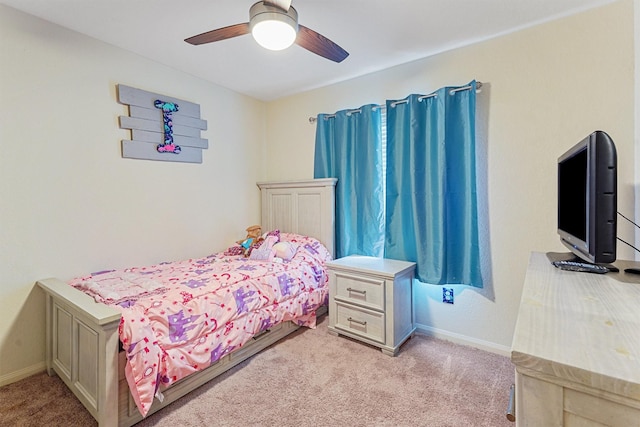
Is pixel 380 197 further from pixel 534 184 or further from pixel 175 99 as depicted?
pixel 175 99

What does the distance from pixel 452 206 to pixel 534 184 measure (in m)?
0.55

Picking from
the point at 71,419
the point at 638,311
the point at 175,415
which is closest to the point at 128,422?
the point at 175,415

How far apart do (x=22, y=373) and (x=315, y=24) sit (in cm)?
306

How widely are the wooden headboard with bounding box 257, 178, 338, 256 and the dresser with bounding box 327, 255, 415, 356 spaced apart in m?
0.57

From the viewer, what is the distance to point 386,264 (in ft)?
8.03

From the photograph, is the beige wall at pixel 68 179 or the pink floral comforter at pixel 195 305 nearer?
the pink floral comforter at pixel 195 305

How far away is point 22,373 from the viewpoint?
196 centimetres

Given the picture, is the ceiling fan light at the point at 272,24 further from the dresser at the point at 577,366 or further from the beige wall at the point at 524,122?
the dresser at the point at 577,366

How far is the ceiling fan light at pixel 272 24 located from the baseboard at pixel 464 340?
7.86 feet

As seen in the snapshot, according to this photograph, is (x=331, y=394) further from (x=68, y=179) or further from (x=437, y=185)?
(x=68, y=179)

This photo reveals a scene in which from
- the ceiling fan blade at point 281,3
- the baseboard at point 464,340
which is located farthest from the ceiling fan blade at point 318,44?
the baseboard at point 464,340

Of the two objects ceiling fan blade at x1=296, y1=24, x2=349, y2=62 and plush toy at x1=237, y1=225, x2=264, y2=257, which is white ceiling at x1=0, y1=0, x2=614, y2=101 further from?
plush toy at x1=237, y1=225, x2=264, y2=257

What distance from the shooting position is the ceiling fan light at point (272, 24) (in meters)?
1.53

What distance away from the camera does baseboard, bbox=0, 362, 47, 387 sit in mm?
1896
